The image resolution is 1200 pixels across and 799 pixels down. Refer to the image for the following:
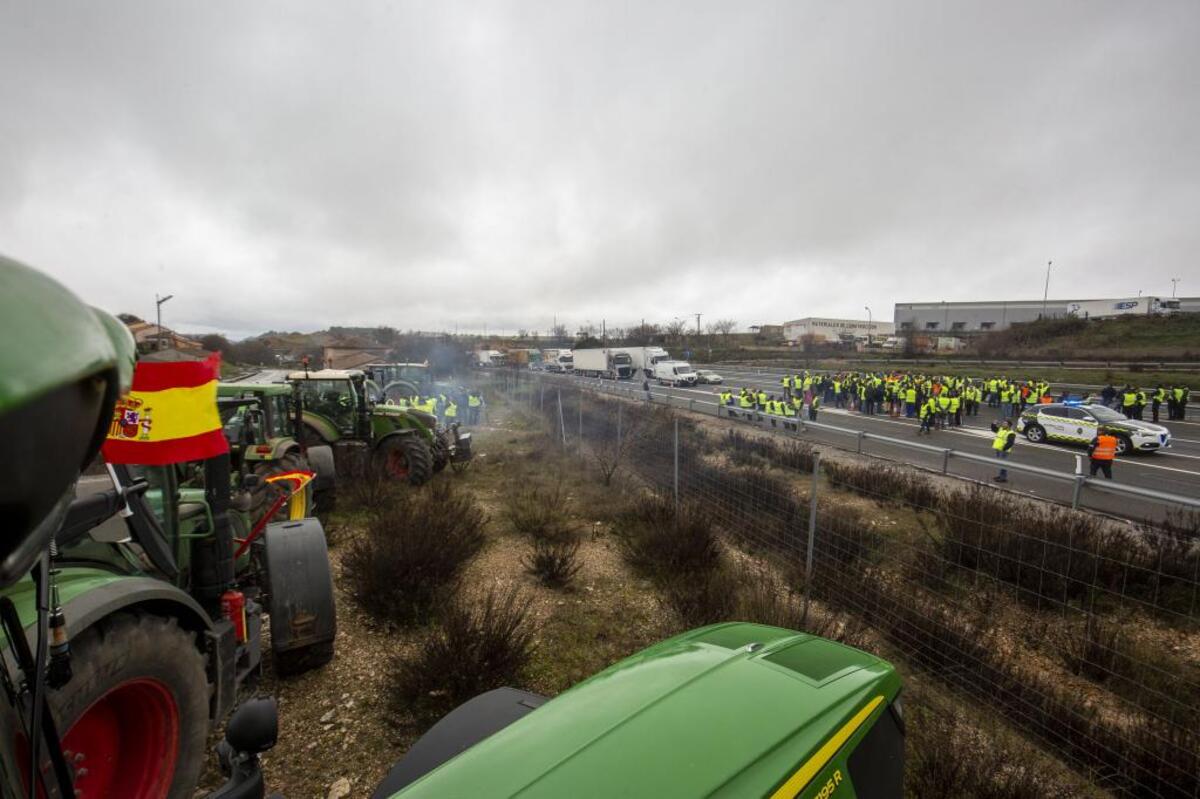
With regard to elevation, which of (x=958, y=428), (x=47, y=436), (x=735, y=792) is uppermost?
(x=47, y=436)

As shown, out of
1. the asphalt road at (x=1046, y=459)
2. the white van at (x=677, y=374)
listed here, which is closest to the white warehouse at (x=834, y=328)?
the white van at (x=677, y=374)

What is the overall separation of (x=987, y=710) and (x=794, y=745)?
140 inches

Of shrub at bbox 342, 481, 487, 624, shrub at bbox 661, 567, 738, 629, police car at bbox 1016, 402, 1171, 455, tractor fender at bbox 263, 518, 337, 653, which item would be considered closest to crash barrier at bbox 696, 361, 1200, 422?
police car at bbox 1016, 402, 1171, 455

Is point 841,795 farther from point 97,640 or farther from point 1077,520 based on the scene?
point 1077,520

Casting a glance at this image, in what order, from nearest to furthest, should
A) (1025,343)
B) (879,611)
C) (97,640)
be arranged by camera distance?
1. (97,640)
2. (879,611)
3. (1025,343)

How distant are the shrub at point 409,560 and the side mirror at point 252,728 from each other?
3.63m

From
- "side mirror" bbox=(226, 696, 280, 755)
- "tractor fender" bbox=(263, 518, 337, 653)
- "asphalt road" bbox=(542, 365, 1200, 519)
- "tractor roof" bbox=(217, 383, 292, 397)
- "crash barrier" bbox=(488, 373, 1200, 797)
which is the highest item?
"tractor roof" bbox=(217, 383, 292, 397)

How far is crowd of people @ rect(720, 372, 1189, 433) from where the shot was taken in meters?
18.6

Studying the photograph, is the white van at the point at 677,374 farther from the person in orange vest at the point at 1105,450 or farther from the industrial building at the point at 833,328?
the industrial building at the point at 833,328

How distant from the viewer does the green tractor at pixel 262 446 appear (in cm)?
564

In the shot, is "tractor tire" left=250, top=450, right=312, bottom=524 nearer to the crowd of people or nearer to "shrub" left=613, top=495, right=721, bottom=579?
"shrub" left=613, top=495, right=721, bottom=579

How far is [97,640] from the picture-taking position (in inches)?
86.3

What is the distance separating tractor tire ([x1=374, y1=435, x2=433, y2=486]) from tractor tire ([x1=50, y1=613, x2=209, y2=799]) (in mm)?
7080

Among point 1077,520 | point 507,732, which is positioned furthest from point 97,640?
point 1077,520
